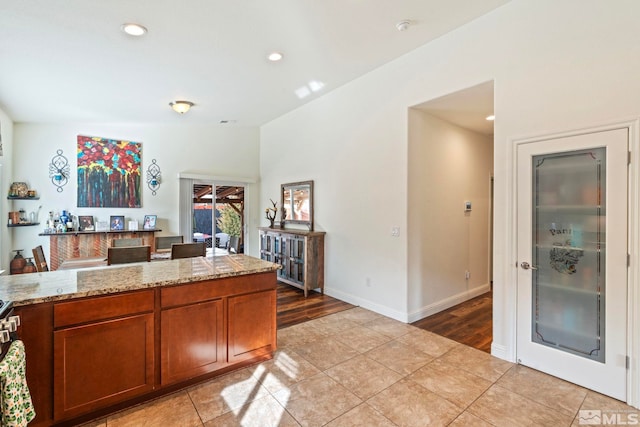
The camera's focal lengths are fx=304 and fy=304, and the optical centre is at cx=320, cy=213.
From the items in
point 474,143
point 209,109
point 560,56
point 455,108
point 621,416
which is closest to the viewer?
point 621,416

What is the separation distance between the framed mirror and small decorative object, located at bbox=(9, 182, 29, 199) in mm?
4097

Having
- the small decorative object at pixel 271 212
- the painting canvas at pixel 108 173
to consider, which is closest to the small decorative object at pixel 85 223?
the painting canvas at pixel 108 173

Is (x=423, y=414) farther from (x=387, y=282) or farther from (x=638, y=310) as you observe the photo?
(x=387, y=282)

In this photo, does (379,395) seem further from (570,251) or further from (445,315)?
(445,315)

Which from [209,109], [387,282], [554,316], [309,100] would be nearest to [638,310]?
[554,316]

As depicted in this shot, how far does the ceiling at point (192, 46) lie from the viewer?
8.48 feet

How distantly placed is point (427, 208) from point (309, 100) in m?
2.72

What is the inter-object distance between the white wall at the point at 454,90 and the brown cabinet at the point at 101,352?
9.26ft

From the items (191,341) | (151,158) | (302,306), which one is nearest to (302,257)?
(302,306)

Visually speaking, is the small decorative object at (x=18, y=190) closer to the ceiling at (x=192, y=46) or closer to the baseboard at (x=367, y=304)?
the ceiling at (x=192, y=46)

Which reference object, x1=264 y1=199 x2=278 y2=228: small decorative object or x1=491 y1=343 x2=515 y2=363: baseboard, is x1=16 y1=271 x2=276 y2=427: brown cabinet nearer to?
x1=491 y1=343 x2=515 y2=363: baseboard

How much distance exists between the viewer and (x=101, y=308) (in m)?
1.95

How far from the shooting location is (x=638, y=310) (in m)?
2.16

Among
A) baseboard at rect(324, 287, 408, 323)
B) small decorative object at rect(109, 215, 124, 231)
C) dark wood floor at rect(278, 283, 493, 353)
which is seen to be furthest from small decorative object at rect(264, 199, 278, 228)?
small decorative object at rect(109, 215, 124, 231)
